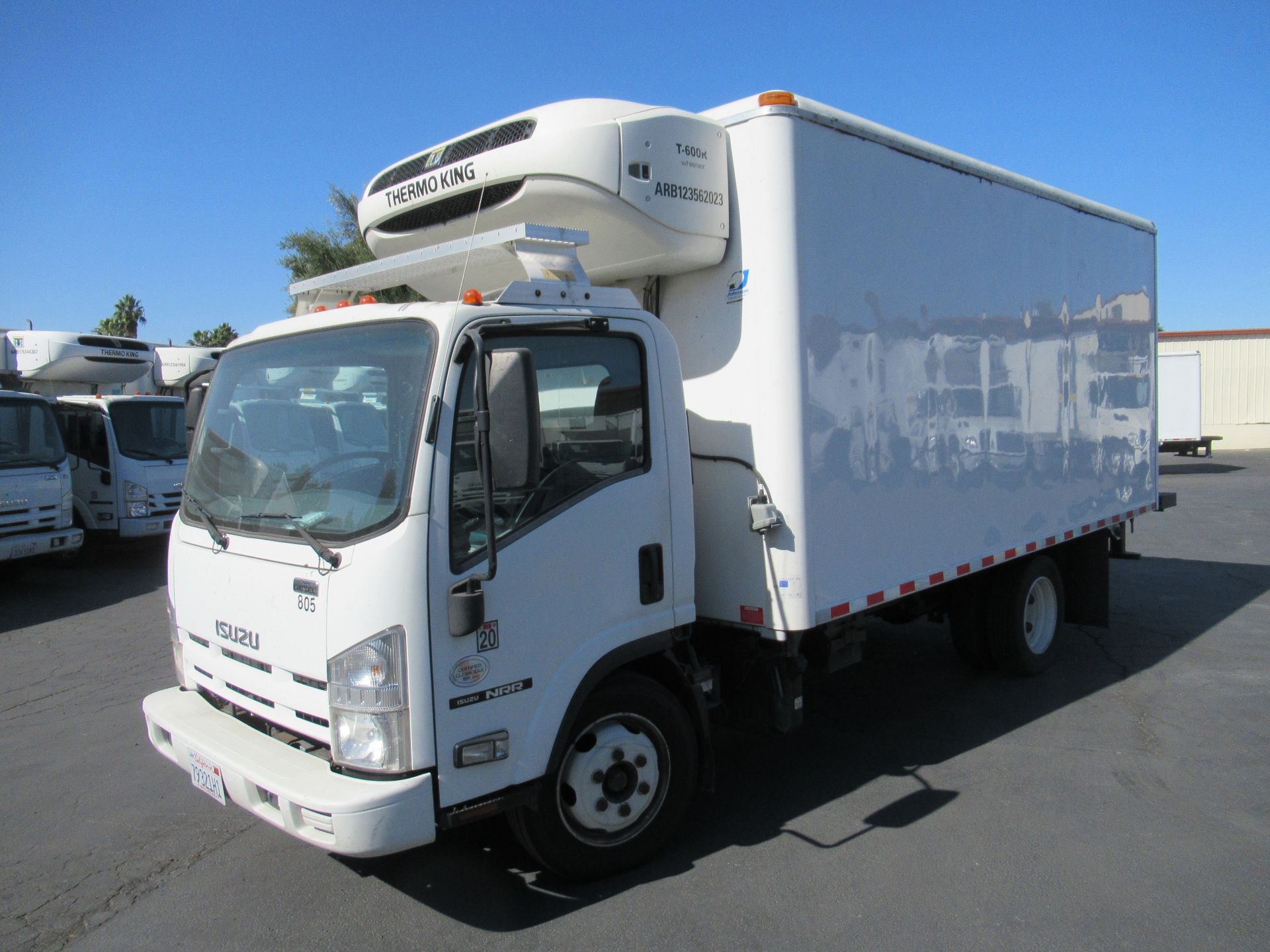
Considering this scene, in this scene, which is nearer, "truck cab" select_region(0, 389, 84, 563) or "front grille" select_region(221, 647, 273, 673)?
"front grille" select_region(221, 647, 273, 673)

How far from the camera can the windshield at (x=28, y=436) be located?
10156 mm

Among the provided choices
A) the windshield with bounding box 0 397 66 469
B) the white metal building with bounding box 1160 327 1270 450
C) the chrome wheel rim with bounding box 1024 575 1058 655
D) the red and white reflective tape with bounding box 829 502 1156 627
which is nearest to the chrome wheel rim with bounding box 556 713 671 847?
the red and white reflective tape with bounding box 829 502 1156 627

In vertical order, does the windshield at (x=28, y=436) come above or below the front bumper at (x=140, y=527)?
above

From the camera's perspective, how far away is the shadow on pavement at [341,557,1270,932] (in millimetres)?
3873

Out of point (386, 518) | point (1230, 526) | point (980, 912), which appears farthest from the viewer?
point (1230, 526)

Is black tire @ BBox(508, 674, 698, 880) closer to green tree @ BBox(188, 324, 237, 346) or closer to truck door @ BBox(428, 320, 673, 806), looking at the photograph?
truck door @ BBox(428, 320, 673, 806)

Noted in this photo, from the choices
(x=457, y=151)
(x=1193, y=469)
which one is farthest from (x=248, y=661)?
(x=1193, y=469)

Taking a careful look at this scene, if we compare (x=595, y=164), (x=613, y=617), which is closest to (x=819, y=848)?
(x=613, y=617)

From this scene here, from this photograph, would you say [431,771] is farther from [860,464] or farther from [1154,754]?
[1154,754]

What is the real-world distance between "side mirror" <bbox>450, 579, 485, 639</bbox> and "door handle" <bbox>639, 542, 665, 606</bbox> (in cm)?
88

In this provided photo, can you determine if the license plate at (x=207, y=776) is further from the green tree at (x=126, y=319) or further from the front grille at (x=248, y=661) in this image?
the green tree at (x=126, y=319)

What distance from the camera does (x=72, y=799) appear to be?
4.81m

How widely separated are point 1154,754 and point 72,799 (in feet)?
19.8

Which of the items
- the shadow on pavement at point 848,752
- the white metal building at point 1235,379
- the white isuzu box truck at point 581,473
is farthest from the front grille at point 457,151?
the white metal building at point 1235,379
